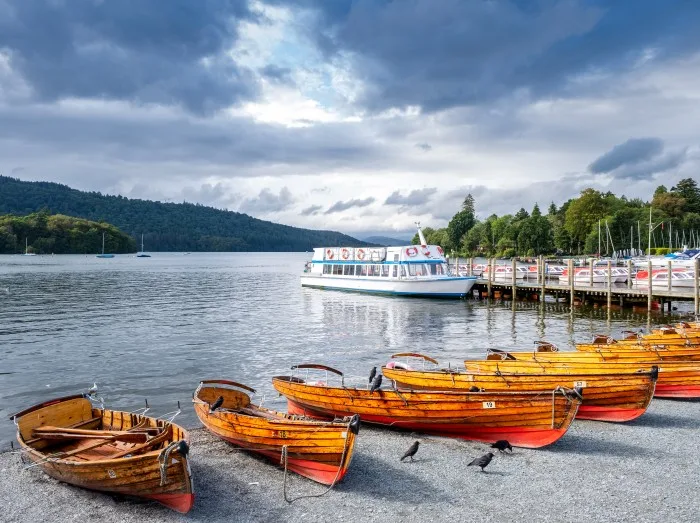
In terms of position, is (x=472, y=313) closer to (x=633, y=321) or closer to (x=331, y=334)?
(x=633, y=321)

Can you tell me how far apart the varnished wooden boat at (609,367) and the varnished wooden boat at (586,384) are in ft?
4.39

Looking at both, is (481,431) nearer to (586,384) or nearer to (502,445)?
(502,445)

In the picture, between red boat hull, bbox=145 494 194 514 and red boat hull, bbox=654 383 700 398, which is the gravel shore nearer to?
red boat hull, bbox=145 494 194 514

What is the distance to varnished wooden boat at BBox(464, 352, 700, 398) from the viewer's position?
1733cm

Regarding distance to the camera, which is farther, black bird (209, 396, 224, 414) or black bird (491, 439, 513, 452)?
black bird (209, 396, 224, 414)

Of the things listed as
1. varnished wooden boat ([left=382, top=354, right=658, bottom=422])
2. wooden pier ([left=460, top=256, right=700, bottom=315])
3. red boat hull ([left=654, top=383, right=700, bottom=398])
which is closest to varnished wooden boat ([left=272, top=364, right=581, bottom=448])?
varnished wooden boat ([left=382, top=354, right=658, bottom=422])

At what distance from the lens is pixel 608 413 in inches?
604

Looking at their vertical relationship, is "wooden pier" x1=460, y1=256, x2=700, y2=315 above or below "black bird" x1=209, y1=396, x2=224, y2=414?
above

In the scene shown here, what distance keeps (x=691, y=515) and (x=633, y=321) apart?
103 ft

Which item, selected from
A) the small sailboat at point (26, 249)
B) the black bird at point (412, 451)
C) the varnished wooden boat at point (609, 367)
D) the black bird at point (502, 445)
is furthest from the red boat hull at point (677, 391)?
the small sailboat at point (26, 249)

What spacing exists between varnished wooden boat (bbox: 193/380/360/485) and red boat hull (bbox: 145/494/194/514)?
223cm

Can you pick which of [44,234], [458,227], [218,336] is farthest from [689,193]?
[44,234]

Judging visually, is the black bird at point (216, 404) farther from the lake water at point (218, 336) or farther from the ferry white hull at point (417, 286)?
the ferry white hull at point (417, 286)

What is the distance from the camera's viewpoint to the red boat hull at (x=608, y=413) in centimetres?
1509
